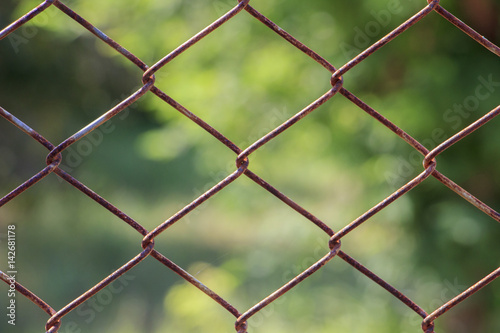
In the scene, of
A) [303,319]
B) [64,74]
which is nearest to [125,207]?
[64,74]

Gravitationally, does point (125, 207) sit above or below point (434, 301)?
above

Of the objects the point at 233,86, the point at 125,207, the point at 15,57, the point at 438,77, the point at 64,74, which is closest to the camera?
the point at 438,77

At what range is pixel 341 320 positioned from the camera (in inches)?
98.0

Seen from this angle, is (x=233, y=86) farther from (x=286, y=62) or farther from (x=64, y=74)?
(x=64, y=74)

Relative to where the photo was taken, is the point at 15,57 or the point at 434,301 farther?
the point at 15,57

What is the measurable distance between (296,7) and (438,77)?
0.58 m

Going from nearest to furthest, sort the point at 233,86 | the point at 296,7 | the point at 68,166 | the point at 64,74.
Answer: the point at 296,7, the point at 233,86, the point at 64,74, the point at 68,166

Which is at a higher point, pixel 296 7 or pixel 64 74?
pixel 64 74

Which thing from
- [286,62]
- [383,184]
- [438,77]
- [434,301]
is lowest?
[434,301]

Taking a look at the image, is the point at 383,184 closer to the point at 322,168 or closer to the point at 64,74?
the point at 322,168

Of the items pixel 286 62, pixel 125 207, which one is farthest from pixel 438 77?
pixel 125 207

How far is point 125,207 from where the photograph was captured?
26.7ft

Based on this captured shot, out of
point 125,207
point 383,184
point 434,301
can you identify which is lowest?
point 434,301

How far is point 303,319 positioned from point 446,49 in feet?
4.21
